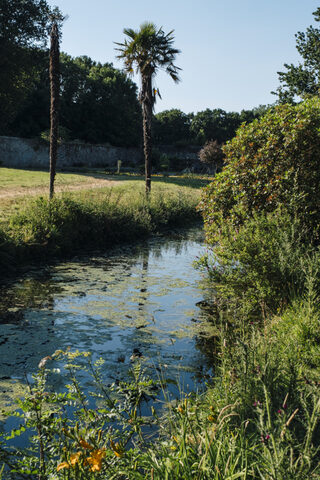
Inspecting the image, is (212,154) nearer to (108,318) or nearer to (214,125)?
(214,125)

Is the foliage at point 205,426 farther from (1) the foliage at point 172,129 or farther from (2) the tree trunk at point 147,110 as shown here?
(1) the foliage at point 172,129

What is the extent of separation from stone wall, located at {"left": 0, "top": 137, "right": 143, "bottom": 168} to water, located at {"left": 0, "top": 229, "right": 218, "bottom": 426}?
23.9 metres

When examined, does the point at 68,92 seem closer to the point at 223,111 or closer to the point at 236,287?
the point at 223,111

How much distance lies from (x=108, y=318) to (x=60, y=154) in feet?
104

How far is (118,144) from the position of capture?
52.5 m

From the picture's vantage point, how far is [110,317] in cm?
754

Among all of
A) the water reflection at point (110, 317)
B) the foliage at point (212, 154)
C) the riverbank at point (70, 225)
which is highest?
the foliage at point (212, 154)

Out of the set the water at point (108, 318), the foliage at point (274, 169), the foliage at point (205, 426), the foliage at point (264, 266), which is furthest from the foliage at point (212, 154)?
the foliage at point (205, 426)

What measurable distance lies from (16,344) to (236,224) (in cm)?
454

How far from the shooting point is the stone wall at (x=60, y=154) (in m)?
32.9


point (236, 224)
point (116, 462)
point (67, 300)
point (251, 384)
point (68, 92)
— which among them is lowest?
point (67, 300)

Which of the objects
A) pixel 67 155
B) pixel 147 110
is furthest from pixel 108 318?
pixel 67 155

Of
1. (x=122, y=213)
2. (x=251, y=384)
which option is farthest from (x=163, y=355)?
(x=122, y=213)

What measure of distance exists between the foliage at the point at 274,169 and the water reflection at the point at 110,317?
1845mm
